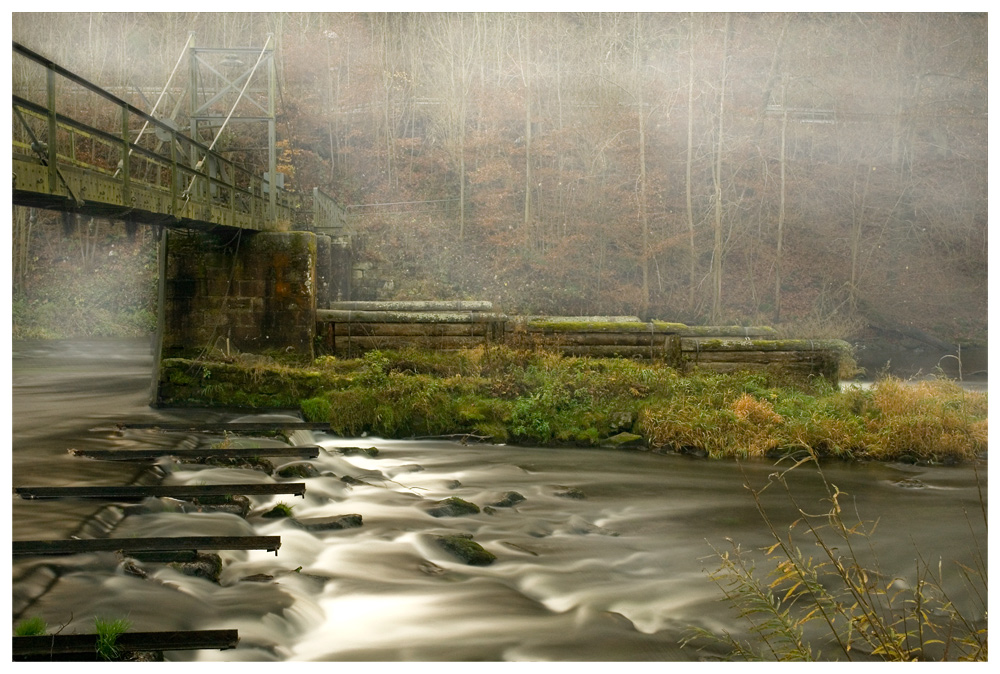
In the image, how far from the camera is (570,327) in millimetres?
12594

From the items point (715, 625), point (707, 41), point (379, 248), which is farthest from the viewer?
point (379, 248)

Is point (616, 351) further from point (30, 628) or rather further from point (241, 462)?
point (30, 628)

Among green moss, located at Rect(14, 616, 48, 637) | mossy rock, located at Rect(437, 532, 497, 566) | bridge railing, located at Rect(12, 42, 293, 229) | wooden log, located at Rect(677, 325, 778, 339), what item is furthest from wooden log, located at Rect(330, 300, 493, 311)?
green moss, located at Rect(14, 616, 48, 637)

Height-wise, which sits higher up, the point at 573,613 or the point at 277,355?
the point at 277,355

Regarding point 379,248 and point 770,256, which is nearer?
point 770,256

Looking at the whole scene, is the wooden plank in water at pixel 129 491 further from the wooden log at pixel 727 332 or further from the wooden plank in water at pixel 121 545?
the wooden log at pixel 727 332

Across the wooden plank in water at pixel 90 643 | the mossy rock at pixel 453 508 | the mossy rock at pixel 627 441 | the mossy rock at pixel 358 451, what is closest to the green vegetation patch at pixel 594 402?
the mossy rock at pixel 627 441

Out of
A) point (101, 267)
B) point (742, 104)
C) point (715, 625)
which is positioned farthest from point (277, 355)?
point (742, 104)

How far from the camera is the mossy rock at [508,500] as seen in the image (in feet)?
24.9

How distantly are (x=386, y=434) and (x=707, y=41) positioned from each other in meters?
11.2

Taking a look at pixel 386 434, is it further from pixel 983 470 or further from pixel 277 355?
pixel 983 470

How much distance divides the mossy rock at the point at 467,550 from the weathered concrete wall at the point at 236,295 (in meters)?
6.83

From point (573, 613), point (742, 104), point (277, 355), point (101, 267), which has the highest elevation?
point (742, 104)

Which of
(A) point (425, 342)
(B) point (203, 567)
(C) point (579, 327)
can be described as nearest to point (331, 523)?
(B) point (203, 567)
